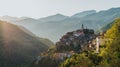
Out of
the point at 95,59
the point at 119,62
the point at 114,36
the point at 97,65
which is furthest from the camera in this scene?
the point at 114,36

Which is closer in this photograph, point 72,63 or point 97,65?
point 97,65

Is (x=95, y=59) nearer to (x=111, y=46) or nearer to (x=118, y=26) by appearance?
(x=111, y=46)

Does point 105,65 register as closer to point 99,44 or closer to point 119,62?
point 119,62

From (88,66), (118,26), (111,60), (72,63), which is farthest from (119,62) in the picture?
(118,26)

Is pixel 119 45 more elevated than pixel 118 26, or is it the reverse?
pixel 118 26

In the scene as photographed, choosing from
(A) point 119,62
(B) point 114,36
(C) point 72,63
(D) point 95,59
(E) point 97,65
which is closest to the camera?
→ (A) point 119,62

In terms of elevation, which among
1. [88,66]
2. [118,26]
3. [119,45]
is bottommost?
[88,66]

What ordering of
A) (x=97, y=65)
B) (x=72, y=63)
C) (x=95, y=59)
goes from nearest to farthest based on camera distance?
(x=97, y=65) → (x=95, y=59) → (x=72, y=63)

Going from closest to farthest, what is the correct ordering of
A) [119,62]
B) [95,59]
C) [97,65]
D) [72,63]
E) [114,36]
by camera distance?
[119,62]
[97,65]
[95,59]
[72,63]
[114,36]

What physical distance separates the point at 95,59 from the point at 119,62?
629 inches

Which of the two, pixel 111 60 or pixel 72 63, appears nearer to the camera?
pixel 111 60

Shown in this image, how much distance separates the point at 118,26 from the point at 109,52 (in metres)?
25.7

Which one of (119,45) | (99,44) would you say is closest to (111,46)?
(119,45)

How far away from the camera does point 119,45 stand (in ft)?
374
